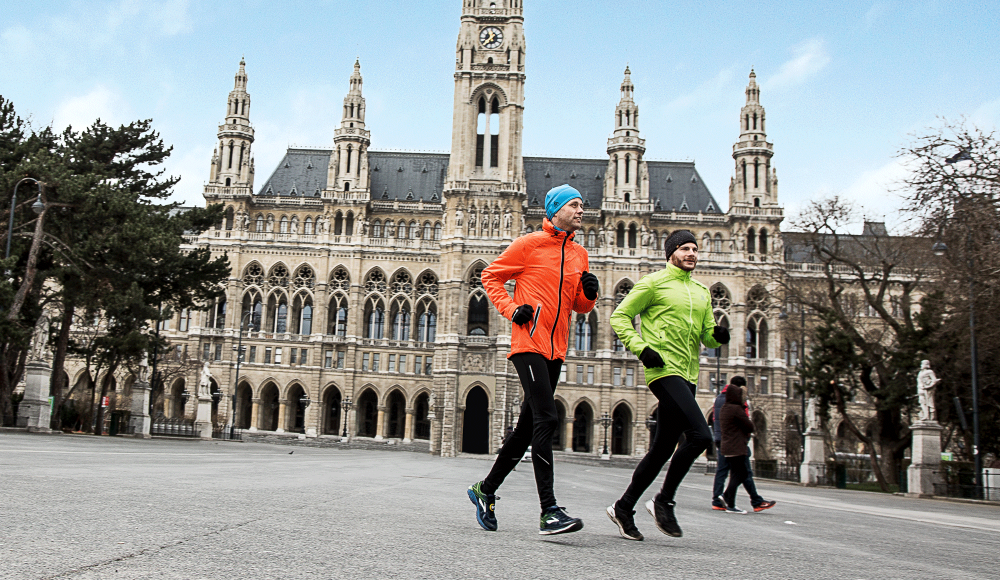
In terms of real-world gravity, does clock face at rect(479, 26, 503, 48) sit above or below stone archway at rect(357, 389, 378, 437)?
above

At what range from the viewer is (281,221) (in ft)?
202

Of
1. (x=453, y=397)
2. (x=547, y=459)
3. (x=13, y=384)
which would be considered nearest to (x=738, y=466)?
(x=547, y=459)

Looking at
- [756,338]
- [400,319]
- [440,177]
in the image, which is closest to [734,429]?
[400,319]

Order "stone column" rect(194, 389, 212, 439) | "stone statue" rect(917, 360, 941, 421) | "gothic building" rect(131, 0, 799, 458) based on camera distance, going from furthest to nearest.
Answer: "gothic building" rect(131, 0, 799, 458), "stone column" rect(194, 389, 212, 439), "stone statue" rect(917, 360, 941, 421)

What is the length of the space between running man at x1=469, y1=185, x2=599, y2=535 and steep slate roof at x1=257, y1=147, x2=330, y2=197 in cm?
6021

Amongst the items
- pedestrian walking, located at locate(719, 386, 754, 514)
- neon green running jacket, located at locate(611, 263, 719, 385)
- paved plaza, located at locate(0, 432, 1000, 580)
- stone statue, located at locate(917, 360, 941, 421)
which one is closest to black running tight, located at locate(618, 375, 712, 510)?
neon green running jacket, located at locate(611, 263, 719, 385)

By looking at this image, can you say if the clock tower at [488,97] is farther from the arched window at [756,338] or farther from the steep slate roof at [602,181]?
the arched window at [756,338]

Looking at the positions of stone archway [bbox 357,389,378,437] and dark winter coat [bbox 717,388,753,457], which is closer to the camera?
dark winter coat [bbox 717,388,753,457]

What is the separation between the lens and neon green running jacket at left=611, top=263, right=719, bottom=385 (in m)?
5.76

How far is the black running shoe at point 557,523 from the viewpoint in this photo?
486cm

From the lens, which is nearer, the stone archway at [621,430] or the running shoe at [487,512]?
the running shoe at [487,512]

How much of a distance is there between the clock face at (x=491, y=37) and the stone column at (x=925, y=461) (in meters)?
44.7

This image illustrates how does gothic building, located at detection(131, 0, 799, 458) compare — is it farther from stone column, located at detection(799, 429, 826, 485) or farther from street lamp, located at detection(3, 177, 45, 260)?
street lamp, located at detection(3, 177, 45, 260)

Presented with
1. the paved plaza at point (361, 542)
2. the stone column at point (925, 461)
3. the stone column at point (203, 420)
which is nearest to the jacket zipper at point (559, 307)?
the paved plaza at point (361, 542)
